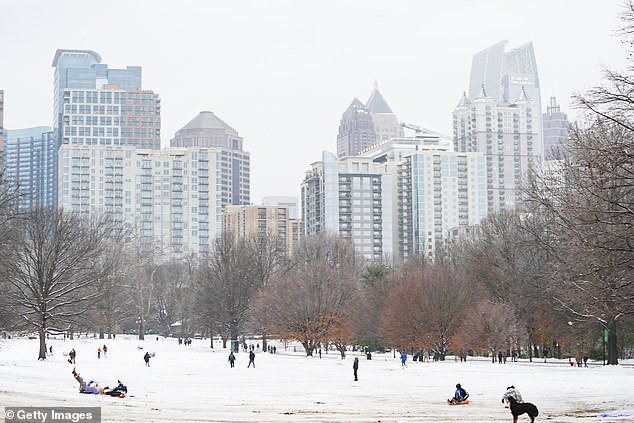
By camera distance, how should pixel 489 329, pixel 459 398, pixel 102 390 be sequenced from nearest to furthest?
pixel 459 398
pixel 102 390
pixel 489 329

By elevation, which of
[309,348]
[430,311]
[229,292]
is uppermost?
[229,292]

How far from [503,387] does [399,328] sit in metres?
38.0

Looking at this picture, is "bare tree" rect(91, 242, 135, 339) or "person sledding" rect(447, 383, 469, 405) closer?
"person sledding" rect(447, 383, 469, 405)

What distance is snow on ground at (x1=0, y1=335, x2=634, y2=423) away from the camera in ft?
103

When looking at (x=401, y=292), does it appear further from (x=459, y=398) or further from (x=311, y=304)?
(x=459, y=398)

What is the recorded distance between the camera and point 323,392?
44156 millimetres

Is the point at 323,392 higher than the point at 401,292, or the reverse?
the point at 401,292

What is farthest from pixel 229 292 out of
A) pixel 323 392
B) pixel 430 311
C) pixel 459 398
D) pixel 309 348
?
pixel 459 398

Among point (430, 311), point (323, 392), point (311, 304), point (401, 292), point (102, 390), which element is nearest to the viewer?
point (102, 390)

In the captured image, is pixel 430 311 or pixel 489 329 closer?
pixel 489 329

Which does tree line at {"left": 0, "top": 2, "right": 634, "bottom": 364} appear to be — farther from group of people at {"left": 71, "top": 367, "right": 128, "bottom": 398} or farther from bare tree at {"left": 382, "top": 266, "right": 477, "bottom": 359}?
group of people at {"left": 71, "top": 367, "right": 128, "bottom": 398}

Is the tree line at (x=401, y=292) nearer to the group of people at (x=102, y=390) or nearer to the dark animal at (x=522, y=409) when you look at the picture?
the dark animal at (x=522, y=409)

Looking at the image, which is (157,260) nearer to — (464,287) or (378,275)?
(378,275)

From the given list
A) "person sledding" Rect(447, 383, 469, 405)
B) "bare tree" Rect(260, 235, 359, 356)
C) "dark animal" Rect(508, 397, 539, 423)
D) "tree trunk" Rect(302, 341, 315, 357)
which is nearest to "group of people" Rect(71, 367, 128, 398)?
"person sledding" Rect(447, 383, 469, 405)
